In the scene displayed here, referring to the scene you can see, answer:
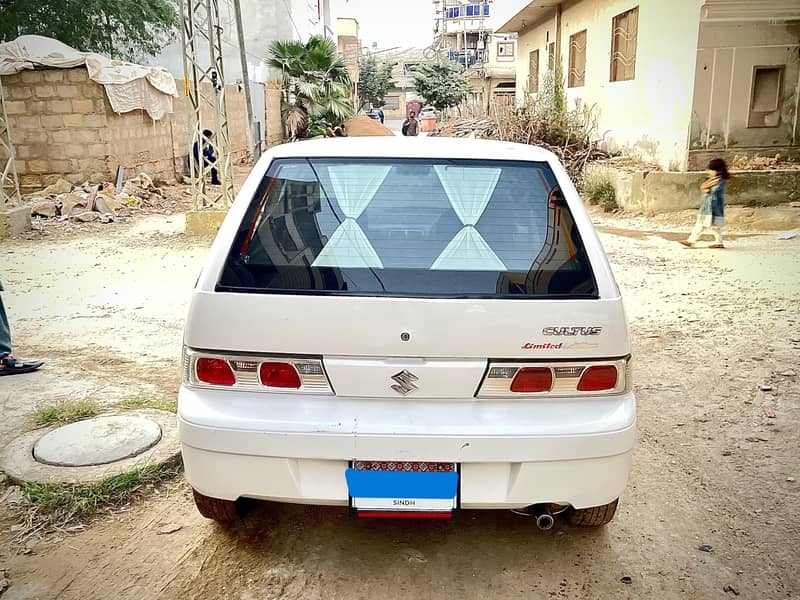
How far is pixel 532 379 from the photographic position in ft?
7.36

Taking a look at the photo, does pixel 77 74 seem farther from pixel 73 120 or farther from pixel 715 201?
pixel 715 201

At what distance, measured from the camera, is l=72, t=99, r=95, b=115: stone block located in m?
12.4

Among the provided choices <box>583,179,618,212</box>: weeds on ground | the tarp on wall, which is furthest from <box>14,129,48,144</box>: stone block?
<box>583,179,618,212</box>: weeds on ground

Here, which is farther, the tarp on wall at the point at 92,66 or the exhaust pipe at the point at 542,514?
the tarp on wall at the point at 92,66

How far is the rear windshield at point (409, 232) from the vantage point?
7.50ft

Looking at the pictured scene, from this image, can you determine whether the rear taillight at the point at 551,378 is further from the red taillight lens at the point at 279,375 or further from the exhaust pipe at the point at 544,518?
the red taillight lens at the point at 279,375

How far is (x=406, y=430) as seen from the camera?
218 centimetres

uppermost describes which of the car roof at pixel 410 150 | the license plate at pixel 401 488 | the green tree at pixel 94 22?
the green tree at pixel 94 22

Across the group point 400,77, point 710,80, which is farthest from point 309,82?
point 400,77

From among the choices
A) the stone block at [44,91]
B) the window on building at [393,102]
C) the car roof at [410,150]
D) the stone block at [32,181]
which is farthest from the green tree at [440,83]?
the car roof at [410,150]

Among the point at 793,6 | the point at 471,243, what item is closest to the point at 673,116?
the point at 793,6

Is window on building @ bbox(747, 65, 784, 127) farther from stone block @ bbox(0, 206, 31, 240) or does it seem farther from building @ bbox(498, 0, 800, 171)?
stone block @ bbox(0, 206, 31, 240)

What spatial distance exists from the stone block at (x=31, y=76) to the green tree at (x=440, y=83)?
32.7 meters

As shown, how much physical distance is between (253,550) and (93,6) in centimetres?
1852
